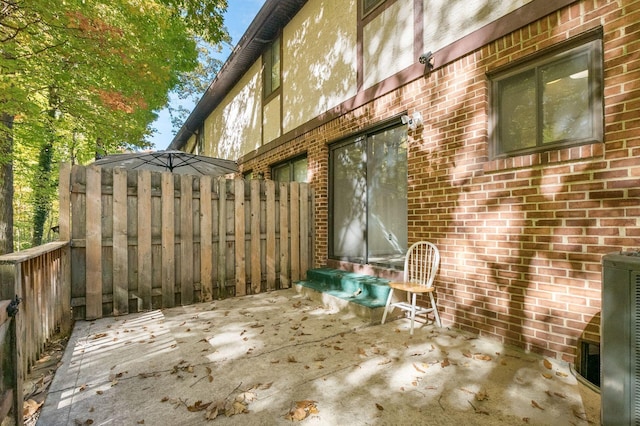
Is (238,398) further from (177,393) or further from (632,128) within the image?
(632,128)

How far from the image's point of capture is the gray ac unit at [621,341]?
1.65m

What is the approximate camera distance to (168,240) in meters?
4.30

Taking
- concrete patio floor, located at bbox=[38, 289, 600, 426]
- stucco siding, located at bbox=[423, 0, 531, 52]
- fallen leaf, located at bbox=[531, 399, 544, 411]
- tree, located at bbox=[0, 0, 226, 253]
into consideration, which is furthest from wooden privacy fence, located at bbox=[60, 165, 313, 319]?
fallen leaf, located at bbox=[531, 399, 544, 411]

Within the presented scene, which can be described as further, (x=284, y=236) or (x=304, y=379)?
(x=284, y=236)

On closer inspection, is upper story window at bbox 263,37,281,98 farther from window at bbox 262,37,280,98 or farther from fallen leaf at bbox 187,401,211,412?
fallen leaf at bbox 187,401,211,412

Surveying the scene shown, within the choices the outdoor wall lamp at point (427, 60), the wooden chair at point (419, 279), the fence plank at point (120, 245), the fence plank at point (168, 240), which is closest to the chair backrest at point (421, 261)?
the wooden chair at point (419, 279)

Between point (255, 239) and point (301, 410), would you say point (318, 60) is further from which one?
point (301, 410)

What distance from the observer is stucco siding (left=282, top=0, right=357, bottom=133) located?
5258 mm

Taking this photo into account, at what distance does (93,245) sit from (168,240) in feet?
2.83

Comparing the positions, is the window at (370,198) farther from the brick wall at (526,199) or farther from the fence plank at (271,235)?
the fence plank at (271,235)

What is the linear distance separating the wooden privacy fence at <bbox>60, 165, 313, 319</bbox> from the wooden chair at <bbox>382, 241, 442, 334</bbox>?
2.41m

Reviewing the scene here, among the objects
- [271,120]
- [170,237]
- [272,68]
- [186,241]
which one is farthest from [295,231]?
[272,68]

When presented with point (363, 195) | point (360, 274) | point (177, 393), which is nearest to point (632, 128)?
point (363, 195)

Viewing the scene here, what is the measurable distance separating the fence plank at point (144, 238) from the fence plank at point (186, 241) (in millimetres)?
428
